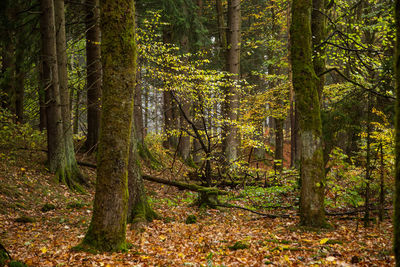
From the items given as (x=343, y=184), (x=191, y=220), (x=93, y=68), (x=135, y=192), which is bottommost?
(x=191, y=220)

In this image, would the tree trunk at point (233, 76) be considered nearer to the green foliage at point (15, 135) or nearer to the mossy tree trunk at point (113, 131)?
the green foliage at point (15, 135)

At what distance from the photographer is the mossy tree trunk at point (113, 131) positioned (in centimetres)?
482

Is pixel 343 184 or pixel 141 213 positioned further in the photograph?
pixel 343 184

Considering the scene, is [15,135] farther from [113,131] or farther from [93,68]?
[113,131]

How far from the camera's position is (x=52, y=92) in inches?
386

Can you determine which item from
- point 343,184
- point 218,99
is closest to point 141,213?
point 218,99

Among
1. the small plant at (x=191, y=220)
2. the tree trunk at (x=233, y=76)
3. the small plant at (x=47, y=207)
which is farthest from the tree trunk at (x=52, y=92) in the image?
the tree trunk at (x=233, y=76)

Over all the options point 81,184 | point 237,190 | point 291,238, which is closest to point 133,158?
point 291,238

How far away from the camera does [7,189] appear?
26.6 ft

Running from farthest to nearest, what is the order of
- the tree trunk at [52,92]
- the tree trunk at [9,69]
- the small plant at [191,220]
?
1. the tree trunk at [52,92]
2. the small plant at [191,220]
3. the tree trunk at [9,69]

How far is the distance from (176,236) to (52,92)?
672cm

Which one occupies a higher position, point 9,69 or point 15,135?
point 9,69

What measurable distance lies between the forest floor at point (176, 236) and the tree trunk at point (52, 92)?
598mm

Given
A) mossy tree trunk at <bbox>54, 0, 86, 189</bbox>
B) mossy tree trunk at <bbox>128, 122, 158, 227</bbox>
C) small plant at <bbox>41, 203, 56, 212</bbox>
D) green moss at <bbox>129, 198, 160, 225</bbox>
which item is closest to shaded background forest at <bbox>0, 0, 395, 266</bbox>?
mossy tree trunk at <bbox>54, 0, 86, 189</bbox>
